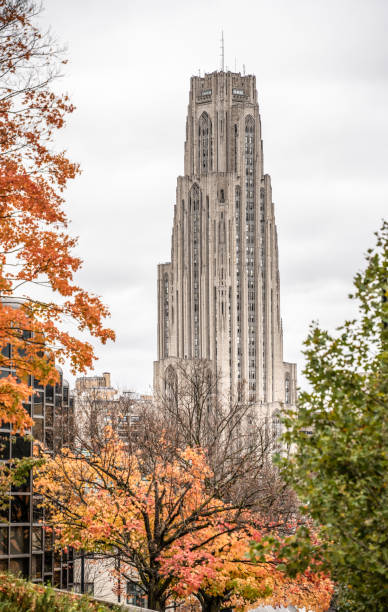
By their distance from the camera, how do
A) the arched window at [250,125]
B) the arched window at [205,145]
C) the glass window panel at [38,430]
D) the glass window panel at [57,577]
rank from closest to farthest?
the glass window panel at [38,430] → the glass window panel at [57,577] → the arched window at [205,145] → the arched window at [250,125]

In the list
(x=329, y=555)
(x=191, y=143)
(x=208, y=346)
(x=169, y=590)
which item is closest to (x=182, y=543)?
(x=169, y=590)

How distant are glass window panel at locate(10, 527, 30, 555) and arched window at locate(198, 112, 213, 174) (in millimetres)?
143544

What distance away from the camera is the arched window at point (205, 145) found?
16512cm

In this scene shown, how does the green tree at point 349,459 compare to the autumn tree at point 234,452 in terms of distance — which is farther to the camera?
the autumn tree at point 234,452

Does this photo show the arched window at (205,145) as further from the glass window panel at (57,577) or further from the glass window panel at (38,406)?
the glass window panel at (38,406)

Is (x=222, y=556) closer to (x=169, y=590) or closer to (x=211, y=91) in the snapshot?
(x=169, y=590)

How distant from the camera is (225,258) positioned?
15700 centimetres

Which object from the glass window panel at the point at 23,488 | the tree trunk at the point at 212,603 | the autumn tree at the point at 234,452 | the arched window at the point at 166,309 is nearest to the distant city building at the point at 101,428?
the autumn tree at the point at 234,452

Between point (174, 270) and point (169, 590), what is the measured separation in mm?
139795

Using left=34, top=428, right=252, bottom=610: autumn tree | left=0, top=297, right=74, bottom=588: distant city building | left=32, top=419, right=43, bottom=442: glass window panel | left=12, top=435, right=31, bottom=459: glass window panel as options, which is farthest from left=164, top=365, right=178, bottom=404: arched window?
left=34, top=428, right=252, bottom=610: autumn tree

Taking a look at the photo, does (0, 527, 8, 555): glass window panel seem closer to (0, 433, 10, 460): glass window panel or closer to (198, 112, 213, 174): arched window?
(0, 433, 10, 460): glass window panel

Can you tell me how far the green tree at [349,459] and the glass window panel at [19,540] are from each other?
1702cm

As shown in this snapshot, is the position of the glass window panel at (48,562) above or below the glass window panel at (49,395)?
below

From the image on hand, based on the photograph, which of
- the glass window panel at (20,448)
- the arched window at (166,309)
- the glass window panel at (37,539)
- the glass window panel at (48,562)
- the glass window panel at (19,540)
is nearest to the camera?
the glass window panel at (19,540)
